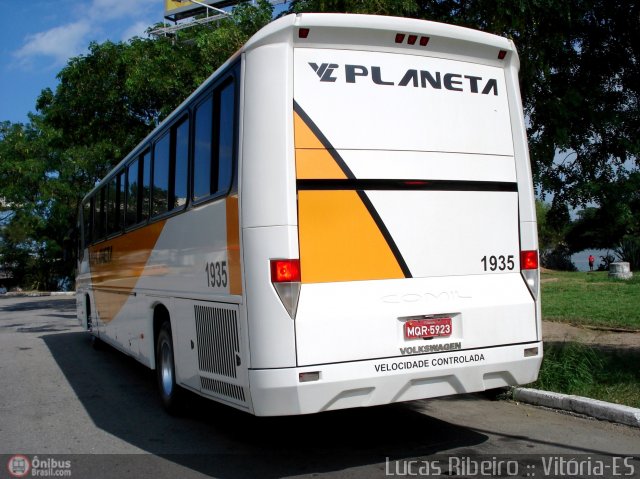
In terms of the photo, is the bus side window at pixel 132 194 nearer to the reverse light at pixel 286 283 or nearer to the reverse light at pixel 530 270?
the reverse light at pixel 286 283

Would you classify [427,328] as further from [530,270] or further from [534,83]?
[534,83]

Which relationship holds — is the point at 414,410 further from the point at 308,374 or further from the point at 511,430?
the point at 308,374

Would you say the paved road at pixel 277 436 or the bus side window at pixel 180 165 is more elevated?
the bus side window at pixel 180 165

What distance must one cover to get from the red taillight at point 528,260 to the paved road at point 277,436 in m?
1.55

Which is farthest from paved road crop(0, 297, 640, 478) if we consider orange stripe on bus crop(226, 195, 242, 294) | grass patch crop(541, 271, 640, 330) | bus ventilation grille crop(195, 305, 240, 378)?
grass patch crop(541, 271, 640, 330)

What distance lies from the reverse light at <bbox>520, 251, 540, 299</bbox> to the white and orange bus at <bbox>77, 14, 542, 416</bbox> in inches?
0.5

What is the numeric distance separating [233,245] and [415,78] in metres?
2.04

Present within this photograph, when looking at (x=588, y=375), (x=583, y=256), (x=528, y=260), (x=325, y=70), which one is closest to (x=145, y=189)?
(x=325, y=70)

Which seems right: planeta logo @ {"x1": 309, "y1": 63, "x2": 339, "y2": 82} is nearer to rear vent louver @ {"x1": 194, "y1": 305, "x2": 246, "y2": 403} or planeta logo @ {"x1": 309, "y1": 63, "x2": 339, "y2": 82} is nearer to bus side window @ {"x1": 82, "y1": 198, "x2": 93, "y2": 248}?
rear vent louver @ {"x1": 194, "y1": 305, "x2": 246, "y2": 403}

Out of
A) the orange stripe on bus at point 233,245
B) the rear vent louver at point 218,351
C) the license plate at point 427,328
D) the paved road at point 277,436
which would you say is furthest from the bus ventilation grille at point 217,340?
the license plate at point 427,328

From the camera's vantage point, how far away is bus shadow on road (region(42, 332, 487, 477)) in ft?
17.9

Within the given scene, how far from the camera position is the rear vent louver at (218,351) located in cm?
516

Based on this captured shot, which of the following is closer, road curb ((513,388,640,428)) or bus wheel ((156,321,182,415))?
road curb ((513,388,640,428))

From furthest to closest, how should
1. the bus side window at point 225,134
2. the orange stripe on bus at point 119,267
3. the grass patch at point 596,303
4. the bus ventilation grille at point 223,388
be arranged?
the grass patch at point 596,303 → the orange stripe on bus at point 119,267 → the bus side window at point 225,134 → the bus ventilation grille at point 223,388
